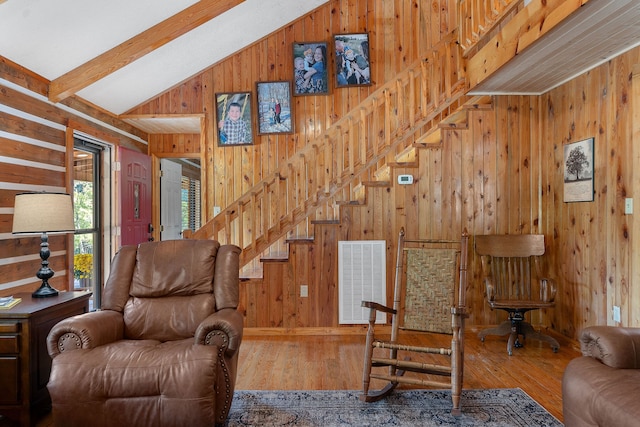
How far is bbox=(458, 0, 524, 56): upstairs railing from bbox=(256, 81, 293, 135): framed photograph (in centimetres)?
219

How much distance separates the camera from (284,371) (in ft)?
10.7

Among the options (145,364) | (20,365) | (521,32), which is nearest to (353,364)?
(145,364)

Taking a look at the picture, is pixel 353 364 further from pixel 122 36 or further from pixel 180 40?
pixel 180 40

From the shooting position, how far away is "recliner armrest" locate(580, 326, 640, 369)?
6.51 ft

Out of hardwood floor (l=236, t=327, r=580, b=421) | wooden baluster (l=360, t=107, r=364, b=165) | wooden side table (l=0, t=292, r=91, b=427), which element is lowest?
hardwood floor (l=236, t=327, r=580, b=421)

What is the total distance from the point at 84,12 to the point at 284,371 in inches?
126

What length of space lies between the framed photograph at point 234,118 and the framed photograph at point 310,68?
691 mm

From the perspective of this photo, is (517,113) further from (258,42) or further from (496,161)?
(258,42)

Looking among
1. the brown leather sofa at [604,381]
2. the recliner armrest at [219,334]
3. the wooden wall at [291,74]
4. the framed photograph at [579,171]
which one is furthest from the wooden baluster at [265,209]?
the framed photograph at [579,171]

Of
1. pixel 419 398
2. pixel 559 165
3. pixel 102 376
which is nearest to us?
pixel 102 376

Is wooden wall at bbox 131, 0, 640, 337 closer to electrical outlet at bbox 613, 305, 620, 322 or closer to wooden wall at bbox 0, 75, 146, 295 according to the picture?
electrical outlet at bbox 613, 305, 620, 322

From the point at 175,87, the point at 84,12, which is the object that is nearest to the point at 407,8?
the point at 175,87

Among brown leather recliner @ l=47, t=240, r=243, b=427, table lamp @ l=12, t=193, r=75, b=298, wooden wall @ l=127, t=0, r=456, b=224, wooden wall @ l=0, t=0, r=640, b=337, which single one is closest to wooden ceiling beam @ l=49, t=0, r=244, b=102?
wooden wall @ l=0, t=0, r=640, b=337

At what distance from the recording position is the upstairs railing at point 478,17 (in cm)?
334
